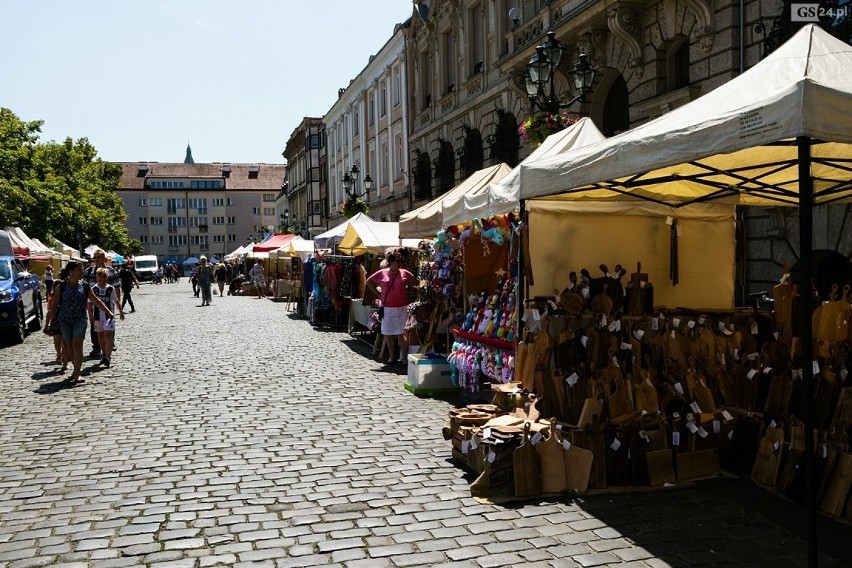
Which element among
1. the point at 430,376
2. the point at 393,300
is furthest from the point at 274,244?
the point at 430,376

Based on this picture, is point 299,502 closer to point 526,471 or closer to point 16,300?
point 526,471

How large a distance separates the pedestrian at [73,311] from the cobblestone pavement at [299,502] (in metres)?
1.24

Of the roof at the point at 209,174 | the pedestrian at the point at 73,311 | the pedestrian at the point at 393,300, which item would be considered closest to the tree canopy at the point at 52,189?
the pedestrian at the point at 73,311

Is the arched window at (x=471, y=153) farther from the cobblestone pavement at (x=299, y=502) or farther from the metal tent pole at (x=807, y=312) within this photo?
the metal tent pole at (x=807, y=312)

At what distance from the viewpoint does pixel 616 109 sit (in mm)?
18078

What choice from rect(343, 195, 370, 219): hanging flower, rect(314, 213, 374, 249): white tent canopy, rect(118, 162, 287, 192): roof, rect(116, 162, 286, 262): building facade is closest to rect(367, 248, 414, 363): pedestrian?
rect(314, 213, 374, 249): white tent canopy

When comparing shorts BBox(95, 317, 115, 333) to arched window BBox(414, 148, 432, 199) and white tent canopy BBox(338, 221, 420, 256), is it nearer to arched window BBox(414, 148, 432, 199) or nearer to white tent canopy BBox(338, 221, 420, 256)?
white tent canopy BBox(338, 221, 420, 256)

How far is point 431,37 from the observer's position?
30469 mm

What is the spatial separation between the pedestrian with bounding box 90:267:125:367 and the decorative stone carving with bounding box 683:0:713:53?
11525 mm

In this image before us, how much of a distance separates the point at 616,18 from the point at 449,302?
8559mm

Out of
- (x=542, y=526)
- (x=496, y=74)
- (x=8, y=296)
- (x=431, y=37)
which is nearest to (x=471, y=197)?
(x=542, y=526)

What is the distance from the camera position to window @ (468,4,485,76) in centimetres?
2586

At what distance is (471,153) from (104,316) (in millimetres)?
16198

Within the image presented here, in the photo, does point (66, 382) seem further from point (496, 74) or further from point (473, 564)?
point (496, 74)
